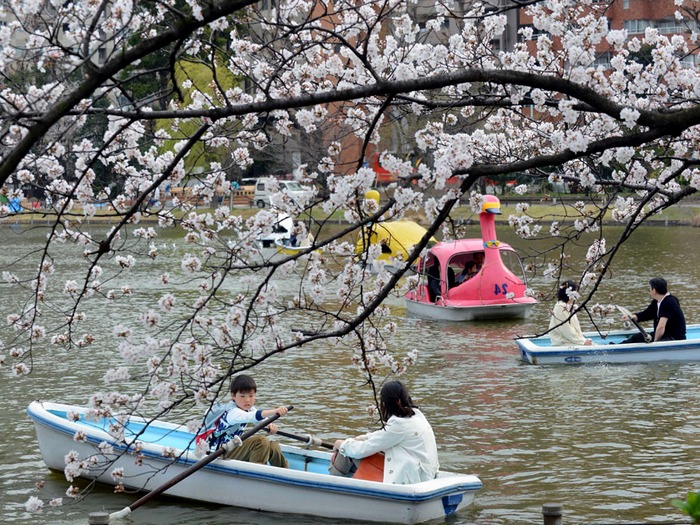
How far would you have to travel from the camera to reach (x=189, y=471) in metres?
9.50

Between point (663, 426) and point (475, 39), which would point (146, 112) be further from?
point (663, 426)

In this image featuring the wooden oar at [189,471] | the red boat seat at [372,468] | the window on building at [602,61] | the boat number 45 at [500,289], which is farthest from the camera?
the boat number 45 at [500,289]

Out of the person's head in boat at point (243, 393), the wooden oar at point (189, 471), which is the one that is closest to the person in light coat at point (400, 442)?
the wooden oar at point (189, 471)

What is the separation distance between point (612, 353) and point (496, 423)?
3.66 meters

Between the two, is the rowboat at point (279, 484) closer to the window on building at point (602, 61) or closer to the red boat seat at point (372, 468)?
the red boat seat at point (372, 468)

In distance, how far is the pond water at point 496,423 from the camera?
1004 cm

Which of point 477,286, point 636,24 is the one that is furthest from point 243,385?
point 636,24

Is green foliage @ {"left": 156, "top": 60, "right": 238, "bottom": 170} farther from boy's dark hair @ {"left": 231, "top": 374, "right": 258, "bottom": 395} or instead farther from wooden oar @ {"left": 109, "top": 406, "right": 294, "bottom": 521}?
wooden oar @ {"left": 109, "top": 406, "right": 294, "bottom": 521}

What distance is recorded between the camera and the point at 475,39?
10609 millimetres

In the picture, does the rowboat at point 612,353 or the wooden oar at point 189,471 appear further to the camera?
the rowboat at point 612,353

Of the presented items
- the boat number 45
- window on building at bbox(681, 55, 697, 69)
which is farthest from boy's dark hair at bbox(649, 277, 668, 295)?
the boat number 45

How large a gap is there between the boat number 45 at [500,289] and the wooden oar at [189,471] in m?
12.2

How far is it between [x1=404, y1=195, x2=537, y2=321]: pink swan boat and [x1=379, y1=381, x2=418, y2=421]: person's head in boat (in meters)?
11.7

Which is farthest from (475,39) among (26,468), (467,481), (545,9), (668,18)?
(668,18)
